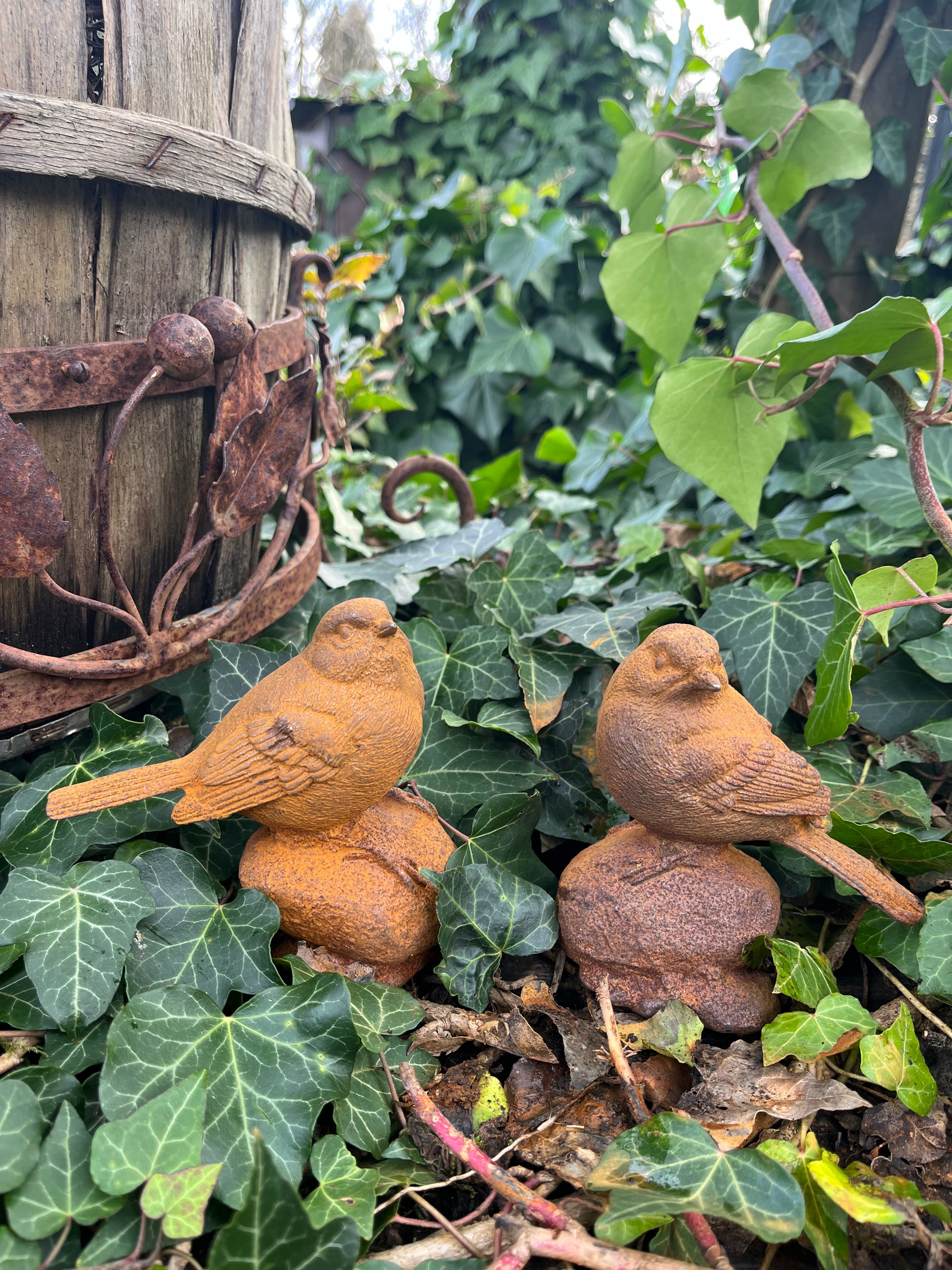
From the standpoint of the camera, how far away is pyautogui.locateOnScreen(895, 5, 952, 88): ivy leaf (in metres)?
2.01

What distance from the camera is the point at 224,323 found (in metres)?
1.21

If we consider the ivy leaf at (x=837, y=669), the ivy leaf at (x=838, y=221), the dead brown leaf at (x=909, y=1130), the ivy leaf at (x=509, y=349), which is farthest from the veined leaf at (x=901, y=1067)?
the ivy leaf at (x=509, y=349)

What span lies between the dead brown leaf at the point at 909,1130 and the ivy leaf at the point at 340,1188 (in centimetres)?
57

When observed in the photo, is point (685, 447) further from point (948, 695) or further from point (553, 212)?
point (553, 212)

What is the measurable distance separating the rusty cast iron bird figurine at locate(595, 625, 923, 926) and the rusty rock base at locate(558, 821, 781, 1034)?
5cm

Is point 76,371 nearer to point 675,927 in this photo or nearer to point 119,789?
point 119,789

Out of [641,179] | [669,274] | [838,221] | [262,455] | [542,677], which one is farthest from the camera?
[838,221]

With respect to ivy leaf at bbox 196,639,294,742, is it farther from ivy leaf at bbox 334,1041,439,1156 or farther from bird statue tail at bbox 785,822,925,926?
bird statue tail at bbox 785,822,925,926

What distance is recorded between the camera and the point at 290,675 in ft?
3.67

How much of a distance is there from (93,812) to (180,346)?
63cm

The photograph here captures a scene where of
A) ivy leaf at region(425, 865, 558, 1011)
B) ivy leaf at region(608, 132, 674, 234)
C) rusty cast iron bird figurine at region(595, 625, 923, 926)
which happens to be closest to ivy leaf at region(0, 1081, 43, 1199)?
ivy leaf at region(425, 865, 558, 1011)

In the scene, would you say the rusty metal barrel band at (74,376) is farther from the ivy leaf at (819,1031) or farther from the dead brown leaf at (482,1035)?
the ivy leaf at (819,1031)

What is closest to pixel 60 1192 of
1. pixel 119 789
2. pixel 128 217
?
pixel 119 789

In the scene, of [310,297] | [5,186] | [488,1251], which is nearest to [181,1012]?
[488,1251]
